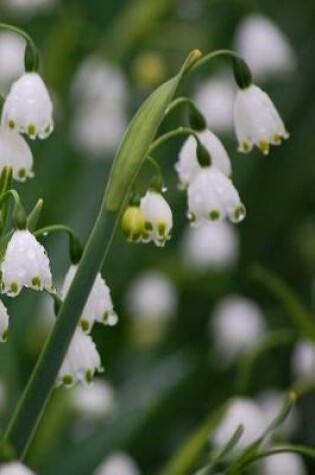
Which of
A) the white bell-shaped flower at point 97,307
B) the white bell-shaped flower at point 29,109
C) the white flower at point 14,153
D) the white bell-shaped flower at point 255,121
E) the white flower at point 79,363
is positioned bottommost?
the white flower at point 79,363

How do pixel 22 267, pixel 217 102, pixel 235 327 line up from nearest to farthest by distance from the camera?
pixel 22 267 < pixel 235 327 < pixel 217 102

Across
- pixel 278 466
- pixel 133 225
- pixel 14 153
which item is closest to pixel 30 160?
pixel 14 153

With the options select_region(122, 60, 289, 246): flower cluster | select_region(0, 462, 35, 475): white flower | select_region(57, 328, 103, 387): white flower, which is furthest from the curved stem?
select_region(0, 462, 35, 475): white flower

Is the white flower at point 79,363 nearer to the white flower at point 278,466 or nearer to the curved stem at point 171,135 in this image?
the curved stem at point 171,135

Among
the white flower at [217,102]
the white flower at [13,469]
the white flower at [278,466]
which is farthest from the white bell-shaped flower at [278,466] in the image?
the white flower at [217,102]

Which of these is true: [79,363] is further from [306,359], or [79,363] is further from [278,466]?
[306,359]
